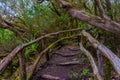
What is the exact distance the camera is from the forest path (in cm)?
543

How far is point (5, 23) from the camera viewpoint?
7.48 m

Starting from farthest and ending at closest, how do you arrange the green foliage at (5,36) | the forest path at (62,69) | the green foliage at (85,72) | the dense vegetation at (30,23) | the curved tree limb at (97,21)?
the green foliage at (5,36)
the dense vegetation at (30,23)
the forest path at (62,69)
the green foliage at (85,72)
the curved tree limb at (97,21)

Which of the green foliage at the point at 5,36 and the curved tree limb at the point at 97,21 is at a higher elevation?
the curved tree limb at the point at 97,21

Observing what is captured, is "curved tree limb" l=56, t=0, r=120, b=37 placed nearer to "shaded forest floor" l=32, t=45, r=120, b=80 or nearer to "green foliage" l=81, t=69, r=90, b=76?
"shaded forest floor" l=32, t=45, r=120, b=80

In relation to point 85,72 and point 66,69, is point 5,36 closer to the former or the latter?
point 66,69

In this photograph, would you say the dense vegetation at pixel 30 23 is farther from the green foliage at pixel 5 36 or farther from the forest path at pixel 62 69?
the forest path at pixel 62 69

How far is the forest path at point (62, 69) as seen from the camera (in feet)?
17.8

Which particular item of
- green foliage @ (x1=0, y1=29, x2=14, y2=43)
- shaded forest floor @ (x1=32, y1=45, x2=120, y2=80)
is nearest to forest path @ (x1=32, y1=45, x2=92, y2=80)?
shaded forest floor @ (x1=32, y1=45, x2=120, y2=80)

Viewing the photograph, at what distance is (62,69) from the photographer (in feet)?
19.7

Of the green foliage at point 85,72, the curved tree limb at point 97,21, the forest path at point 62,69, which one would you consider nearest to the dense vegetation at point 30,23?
the forest path at point 62,69

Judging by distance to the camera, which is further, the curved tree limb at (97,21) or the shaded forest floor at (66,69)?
the shaded forest floor at (66,69)

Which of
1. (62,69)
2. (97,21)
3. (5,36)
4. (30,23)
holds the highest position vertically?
(97,21)

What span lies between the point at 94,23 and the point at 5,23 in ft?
14.5

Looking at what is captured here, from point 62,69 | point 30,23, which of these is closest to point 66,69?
point 62,69
